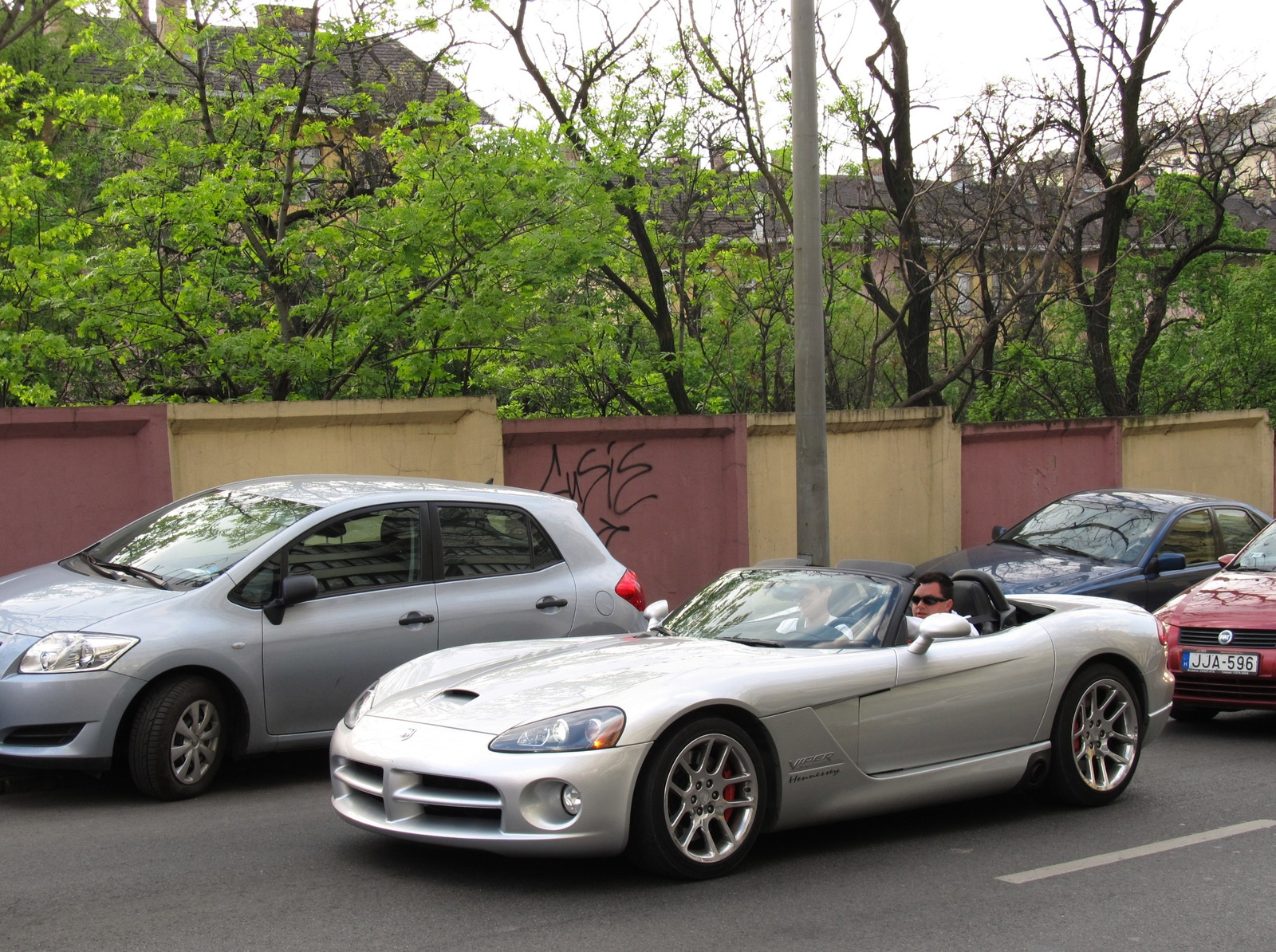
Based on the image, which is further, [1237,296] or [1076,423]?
[1237,296]

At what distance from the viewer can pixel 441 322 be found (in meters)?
12.1

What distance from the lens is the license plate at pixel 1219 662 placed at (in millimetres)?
7949

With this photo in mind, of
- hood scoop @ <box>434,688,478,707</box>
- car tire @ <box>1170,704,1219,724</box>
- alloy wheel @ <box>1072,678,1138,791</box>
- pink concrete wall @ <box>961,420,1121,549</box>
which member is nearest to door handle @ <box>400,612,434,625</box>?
hood scoop @ <box>434,688,478,707</box>

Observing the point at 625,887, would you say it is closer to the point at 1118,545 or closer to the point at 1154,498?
the point at 1118,545

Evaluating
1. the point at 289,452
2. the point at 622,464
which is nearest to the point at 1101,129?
the point at 622,464

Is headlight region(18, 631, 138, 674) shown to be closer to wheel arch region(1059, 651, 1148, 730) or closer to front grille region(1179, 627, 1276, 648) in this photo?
wheel arch region(1059, 651, 1148, 730)

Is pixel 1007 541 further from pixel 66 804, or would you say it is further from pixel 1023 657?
pixel 66 804

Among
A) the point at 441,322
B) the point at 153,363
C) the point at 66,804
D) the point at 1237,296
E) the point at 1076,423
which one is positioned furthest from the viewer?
the point at 1237,296

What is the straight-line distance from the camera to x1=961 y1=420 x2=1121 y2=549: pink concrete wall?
637 inches

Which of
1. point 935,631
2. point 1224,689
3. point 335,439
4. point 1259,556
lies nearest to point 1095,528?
point 1259,556

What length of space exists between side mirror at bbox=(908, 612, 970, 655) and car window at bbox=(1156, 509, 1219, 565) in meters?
6.10

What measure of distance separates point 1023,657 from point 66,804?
4725mm

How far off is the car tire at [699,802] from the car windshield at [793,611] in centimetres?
85

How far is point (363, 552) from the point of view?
7.33 m
